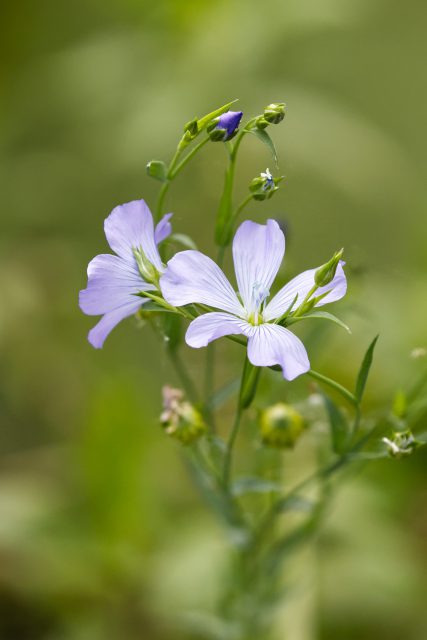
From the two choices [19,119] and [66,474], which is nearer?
[66,474]

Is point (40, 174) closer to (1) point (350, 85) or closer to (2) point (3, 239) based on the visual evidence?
(2) point (3, 239)


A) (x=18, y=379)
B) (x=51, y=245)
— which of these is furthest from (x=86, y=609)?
(x=51, y=245)

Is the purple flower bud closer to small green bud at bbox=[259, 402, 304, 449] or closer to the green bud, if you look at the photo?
the green bud

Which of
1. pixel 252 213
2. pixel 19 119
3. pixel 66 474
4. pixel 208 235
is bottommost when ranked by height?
pixel 66 474

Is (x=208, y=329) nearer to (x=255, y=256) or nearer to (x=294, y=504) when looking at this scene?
(x=255, y=256)

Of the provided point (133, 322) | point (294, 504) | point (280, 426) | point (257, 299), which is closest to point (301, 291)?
point (257, 299)

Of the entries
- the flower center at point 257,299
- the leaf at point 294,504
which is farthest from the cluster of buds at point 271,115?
the leaf at point 294,504

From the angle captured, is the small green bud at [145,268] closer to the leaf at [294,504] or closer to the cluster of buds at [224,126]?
the cluster of buds at [224,126]
